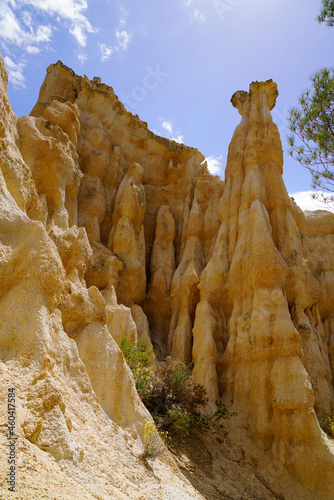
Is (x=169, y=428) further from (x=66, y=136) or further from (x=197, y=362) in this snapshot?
(x=66, y=136)

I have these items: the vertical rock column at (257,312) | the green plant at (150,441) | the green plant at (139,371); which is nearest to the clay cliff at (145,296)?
the vertical rock column at (257,312)

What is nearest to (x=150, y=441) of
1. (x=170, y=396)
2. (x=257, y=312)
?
(x=170, y=396)

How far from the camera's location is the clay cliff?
601 centimetres

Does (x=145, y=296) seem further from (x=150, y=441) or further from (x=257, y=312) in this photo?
(x=150, y=441)

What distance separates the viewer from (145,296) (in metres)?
20.3

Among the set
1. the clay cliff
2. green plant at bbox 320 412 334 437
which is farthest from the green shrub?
green plant at bbox 320 412 334 437

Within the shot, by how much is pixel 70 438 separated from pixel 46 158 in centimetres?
1233

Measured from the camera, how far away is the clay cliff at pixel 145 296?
19.7ft

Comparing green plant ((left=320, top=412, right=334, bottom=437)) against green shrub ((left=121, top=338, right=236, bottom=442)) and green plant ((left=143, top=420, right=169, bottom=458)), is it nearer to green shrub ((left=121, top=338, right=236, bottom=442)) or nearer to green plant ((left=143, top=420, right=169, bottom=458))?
green shrub ((left=121, top=338, right=236, bottom=442))

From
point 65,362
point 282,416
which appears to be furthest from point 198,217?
point 65,362

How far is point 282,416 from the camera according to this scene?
1221 centimetres

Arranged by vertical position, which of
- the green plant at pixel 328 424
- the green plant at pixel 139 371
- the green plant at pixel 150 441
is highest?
the green plant at pixel 139 371

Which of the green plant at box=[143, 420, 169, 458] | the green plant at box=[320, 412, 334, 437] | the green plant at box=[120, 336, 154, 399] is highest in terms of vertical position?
the green plant at box=[120, 336, 154, 399]

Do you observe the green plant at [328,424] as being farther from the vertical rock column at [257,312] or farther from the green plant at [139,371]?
the green plant at [139,371]
